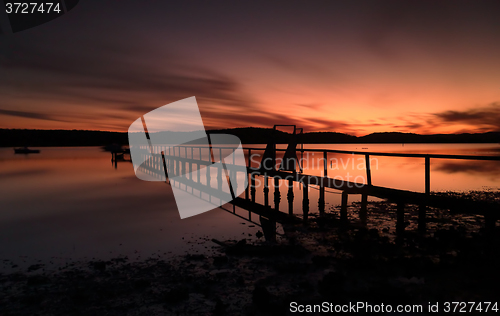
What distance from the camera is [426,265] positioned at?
5.95 meters

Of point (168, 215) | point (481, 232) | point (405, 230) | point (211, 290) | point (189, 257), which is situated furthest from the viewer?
point (168, 215)

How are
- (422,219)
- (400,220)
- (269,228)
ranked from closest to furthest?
(422,219) < (400,220) < (269,228)

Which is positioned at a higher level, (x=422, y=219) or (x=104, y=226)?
(x=422, y=219)

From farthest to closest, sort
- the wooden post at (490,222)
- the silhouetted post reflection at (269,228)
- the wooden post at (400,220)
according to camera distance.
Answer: the silhouetted post reflection at (269,228)
the wooden post at (400,220)
the wooden post at (490,222)

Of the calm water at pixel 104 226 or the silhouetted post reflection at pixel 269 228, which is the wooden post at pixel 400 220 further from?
the calm water at pixel 104 226

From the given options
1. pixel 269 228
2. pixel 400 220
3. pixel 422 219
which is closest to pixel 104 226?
pixel 269 228

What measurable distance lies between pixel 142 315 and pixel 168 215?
9.12 metres

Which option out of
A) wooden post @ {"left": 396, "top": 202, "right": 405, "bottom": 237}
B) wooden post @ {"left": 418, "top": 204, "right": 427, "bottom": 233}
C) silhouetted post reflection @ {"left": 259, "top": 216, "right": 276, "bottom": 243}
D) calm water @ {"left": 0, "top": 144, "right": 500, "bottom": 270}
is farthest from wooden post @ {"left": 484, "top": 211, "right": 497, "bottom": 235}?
calm water @ {"left": 0, "top": 144, "right": 500, "bottom": 270}

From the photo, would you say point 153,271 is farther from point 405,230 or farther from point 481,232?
point 481,232

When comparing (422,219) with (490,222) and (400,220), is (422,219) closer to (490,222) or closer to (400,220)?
(400,220)

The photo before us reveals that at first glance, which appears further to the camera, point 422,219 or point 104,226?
point 104,226

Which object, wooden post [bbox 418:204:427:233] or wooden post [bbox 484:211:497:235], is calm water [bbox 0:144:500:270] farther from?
wooden post [bbox 484:211:497:235]

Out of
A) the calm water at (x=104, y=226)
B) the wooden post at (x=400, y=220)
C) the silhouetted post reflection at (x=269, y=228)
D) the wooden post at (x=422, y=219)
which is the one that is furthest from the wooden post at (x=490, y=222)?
the calm water at (x=104, y=226)

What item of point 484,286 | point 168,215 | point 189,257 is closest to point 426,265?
point 484,286
